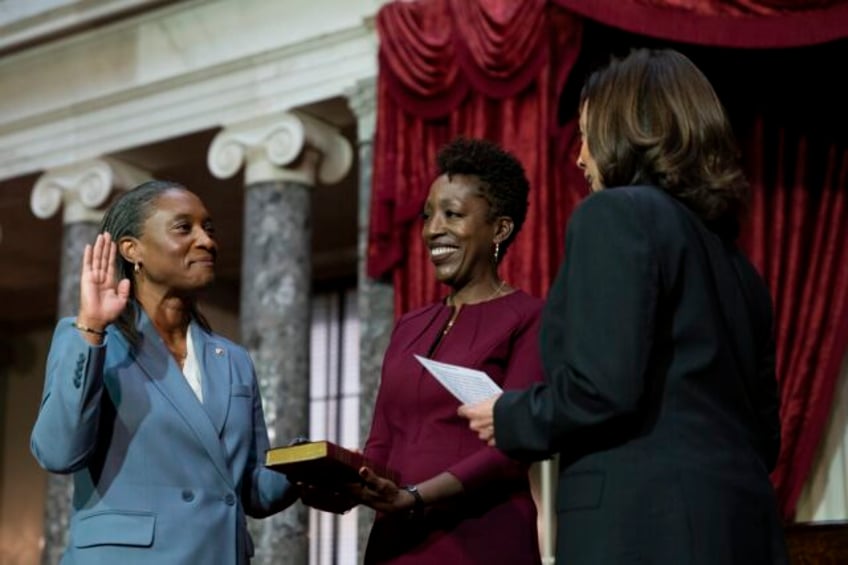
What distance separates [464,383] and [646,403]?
480 millimetres

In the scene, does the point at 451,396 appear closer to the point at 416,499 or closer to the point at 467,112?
the point at 416,499

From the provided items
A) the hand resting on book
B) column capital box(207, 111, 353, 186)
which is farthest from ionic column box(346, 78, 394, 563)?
the hand resting on book

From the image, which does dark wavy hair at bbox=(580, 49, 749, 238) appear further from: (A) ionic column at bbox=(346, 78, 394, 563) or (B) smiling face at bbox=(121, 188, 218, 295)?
(A) ionic column at bbox=(346, 78, 394, 563)

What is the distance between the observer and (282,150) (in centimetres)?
804

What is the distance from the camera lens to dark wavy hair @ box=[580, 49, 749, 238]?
2.50 m

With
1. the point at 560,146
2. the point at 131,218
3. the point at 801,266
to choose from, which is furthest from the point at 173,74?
the point at 131,218

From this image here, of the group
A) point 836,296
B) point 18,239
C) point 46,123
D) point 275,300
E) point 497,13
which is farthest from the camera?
point 18,239

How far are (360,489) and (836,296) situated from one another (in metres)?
3.94

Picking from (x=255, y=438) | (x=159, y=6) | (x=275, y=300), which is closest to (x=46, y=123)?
(x=159, y=6)

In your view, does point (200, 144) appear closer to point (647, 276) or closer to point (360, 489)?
point (360, 489)

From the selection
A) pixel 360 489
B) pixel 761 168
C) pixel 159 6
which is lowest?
pixel 360 489

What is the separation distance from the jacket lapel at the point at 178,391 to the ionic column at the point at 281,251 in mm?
4342

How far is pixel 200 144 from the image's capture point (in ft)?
29.4

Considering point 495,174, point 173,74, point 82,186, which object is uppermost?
point 173,74
